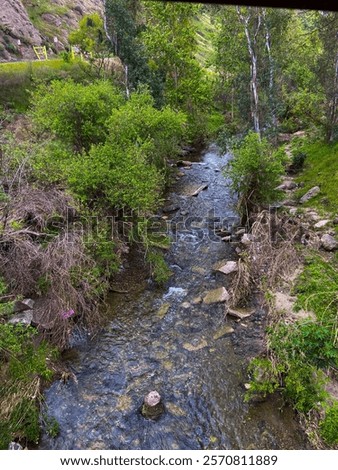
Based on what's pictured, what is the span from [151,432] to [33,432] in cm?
247

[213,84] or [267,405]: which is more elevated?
[213,84]

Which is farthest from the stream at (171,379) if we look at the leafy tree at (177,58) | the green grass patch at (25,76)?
the leafy tree at (177,58)

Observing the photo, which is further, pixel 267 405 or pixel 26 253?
pixel 26 253

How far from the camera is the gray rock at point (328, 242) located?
1230 centimetres

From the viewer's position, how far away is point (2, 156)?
466 inches

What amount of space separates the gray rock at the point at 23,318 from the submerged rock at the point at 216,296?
5.39 m

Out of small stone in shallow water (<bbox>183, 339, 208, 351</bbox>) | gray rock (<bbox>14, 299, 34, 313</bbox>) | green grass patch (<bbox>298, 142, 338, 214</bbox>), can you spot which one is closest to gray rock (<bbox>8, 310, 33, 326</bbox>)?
gray rock (<bbox>14, 299, 34, 313</bbox>)

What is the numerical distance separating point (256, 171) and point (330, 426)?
9.69 metres

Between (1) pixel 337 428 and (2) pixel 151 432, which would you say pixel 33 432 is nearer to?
(2) pixel 151 432

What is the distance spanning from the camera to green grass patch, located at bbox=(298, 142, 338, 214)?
15.3 metres

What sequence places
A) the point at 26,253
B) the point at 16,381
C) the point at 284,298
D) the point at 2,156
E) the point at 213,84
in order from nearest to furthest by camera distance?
the point at 16,381 < the point at 26,253 < the point at 284,298 < the point at 2,156 < the point at 213,84

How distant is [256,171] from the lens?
45.7 ft
